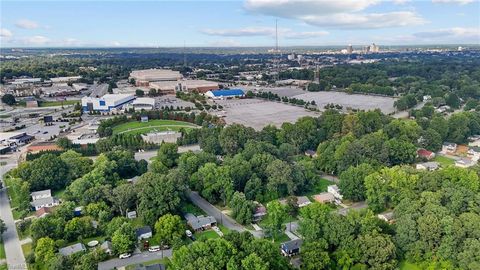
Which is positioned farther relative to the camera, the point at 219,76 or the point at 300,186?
the point at 219,76

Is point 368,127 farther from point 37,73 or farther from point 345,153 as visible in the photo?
point 37,73

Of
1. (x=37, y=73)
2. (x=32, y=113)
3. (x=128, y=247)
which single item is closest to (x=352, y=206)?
(x=128, y=247)

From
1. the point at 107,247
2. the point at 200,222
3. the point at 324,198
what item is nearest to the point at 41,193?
the point at 107,247

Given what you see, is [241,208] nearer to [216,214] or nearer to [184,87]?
[216,214]

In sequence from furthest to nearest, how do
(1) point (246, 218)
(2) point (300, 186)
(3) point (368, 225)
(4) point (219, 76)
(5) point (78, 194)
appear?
(4) point (219, 76) → (2) point (300, 186) → (5) point (78, 194) → (1) point (246, 218) → (3) point (368, 225)

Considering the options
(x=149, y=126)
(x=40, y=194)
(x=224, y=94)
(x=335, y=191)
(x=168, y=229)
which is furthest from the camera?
(x=224, y=94)

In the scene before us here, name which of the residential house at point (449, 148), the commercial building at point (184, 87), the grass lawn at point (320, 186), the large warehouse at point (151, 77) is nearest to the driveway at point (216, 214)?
the grass lawn at point (320, 186)
